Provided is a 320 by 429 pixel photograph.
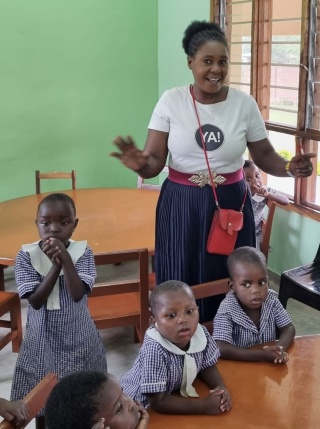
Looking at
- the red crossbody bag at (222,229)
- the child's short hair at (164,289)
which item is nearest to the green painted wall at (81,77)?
the red crossbody bag at (222,229)

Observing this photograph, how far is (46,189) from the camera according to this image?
16.2 ft

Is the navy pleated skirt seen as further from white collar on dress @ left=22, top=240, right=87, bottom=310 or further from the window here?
the window

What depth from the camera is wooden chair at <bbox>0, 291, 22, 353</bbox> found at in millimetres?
2947

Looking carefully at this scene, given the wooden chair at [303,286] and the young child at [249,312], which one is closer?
the young child at [249,312]

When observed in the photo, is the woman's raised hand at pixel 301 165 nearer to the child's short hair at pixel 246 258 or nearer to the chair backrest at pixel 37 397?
the child's short hair at pixel 246 258

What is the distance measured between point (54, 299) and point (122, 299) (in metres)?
0.93

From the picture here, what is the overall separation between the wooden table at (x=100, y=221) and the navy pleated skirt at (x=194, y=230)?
1.96 ft

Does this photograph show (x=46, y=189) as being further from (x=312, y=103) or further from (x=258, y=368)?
(x=258, y=368)

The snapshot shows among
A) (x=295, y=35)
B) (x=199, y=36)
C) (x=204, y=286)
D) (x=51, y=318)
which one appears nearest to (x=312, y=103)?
(x=295, y=35)

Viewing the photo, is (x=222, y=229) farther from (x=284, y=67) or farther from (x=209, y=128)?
(x=284, y=67)

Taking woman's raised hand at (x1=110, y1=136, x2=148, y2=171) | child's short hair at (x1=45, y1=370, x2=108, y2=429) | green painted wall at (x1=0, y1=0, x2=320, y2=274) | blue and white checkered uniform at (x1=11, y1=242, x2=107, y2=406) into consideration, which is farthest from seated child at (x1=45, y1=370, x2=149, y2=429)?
green painted wall at (x1=0, y1=0, x2=320, y2=274)

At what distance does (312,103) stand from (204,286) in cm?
207

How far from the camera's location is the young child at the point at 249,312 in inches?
69.5

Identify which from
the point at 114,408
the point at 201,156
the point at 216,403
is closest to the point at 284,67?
the point at 201,156
